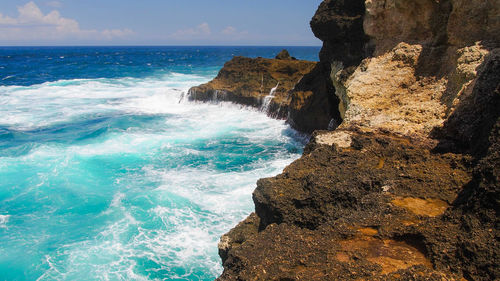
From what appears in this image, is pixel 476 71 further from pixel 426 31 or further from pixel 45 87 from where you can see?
pixel 45 87

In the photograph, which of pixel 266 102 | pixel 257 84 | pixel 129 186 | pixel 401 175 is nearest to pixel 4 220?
pixel 129 186

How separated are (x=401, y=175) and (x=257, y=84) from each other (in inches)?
674

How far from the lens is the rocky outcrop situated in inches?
751

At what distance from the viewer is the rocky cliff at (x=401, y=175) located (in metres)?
3.00

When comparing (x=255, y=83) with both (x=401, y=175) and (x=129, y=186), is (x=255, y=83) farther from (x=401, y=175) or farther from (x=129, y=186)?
(x=401, y=175)

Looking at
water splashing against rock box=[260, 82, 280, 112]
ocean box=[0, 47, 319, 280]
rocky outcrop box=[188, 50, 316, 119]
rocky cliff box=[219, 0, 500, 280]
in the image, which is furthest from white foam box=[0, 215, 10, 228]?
water splashing against rock box=[260, 82, 280, 112]

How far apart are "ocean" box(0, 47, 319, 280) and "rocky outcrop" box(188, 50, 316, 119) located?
76 cm

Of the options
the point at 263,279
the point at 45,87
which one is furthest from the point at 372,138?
the point at 45,87

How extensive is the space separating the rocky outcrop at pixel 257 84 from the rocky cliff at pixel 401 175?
37.1 ft

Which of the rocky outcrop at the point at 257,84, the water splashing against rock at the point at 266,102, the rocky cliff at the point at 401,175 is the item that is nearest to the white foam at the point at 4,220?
the rocky cliff at the point at 401,175

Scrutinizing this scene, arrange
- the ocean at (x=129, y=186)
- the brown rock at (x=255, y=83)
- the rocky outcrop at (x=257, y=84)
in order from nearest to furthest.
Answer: the ocean at (x=129, y=186), the rocky outcrop at (x=257, y=84), the brown rock at (x=255, y=83)

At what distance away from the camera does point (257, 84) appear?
2081 centimetres

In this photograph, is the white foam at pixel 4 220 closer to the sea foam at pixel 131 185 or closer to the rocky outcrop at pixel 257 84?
the sea foam at pixel 131 185

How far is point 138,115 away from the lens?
1967 centimetres
